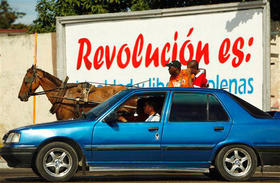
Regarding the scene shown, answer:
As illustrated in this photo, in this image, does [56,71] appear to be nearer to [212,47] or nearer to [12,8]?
[212,47]

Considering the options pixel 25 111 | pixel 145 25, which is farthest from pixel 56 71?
pixel 145 25

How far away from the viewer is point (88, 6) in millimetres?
22469

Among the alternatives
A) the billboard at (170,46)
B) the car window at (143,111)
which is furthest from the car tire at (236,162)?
the billboard at (170,46)

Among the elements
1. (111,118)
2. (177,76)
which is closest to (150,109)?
(111,118)

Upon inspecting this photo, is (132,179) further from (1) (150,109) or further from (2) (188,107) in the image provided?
(2) (188,107)

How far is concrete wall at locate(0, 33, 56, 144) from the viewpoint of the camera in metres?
19.3

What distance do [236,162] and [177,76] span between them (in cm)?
314

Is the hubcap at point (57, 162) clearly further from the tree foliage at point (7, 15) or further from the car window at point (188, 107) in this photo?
the tree foliage at point (7, 15)

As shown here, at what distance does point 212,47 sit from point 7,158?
8.20 m

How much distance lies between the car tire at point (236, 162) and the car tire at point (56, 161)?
2.14 m

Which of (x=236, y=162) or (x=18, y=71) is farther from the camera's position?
(x=18, y=71)

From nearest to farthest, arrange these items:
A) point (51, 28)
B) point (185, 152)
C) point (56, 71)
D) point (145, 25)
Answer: point (185, 152), point (145, 25), point (56, 71), point (51, 28)

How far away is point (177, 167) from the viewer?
31.2ft

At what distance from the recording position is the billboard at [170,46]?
1596 centimetres
